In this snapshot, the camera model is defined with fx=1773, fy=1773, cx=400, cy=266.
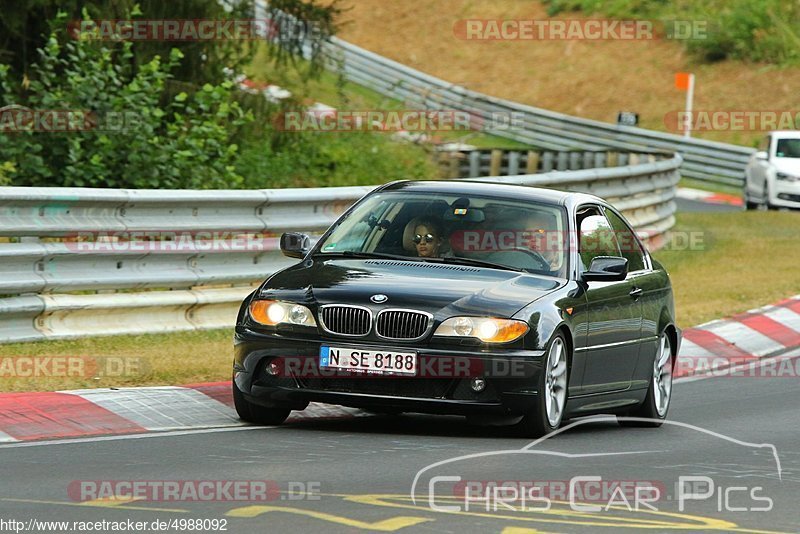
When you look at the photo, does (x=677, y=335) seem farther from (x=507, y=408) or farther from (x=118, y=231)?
(x=118, y=231)

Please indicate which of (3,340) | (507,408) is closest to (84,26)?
(3,340)

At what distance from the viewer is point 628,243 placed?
11578mm

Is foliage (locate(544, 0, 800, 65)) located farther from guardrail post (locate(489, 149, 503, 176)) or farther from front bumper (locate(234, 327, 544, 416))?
front bumper (locate(234, 327, 544, 416))

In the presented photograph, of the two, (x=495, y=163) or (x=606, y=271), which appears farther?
(x=495, y=163)

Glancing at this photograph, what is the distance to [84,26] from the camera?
18.4m

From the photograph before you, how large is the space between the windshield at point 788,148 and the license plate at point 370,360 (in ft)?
83.0

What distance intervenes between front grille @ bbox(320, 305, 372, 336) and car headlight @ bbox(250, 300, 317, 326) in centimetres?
8

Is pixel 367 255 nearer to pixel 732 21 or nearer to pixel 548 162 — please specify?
pixel 548 162

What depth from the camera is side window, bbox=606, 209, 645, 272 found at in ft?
37.6

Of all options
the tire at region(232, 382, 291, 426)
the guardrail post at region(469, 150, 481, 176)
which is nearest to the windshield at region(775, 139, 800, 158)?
the guardrail post at region(469, 150, 481, 176)

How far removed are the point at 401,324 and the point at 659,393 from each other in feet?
9.49

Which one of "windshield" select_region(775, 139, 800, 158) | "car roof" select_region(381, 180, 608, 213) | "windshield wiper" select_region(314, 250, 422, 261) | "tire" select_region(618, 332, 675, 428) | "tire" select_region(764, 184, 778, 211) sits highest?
"windshield" select_region(775, 139, 800, 158)

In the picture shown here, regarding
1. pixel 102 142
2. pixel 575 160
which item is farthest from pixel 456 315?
pixel 575 160

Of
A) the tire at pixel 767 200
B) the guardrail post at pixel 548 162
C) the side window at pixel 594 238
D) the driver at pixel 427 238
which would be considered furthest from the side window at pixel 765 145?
the driver at pixel 427 238
